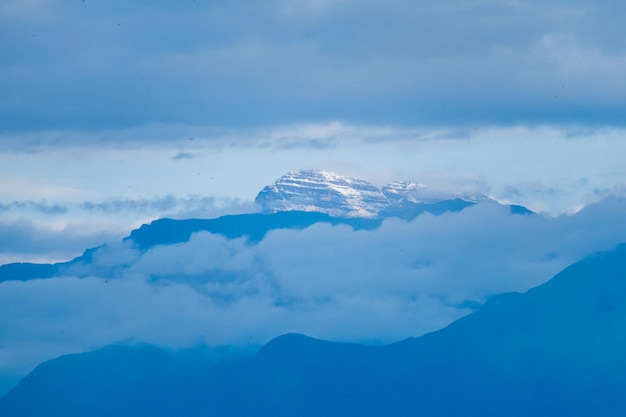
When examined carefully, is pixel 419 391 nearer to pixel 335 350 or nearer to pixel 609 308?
pixel 335 350

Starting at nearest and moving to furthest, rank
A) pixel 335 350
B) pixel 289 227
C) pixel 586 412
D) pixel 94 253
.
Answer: pixel 586 412, pixel 335 350, pixel 94 253, pixel 289 227

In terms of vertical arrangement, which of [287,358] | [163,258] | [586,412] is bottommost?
[586,412]

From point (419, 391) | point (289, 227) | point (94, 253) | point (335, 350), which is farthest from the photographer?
point (289, 227)

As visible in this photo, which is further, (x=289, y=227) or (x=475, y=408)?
(x=289, y=227)

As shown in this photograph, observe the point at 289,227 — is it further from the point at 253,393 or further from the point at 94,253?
the point at 253,393

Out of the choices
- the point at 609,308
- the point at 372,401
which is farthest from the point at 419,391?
the point at 609,308

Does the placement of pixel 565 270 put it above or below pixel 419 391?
above
